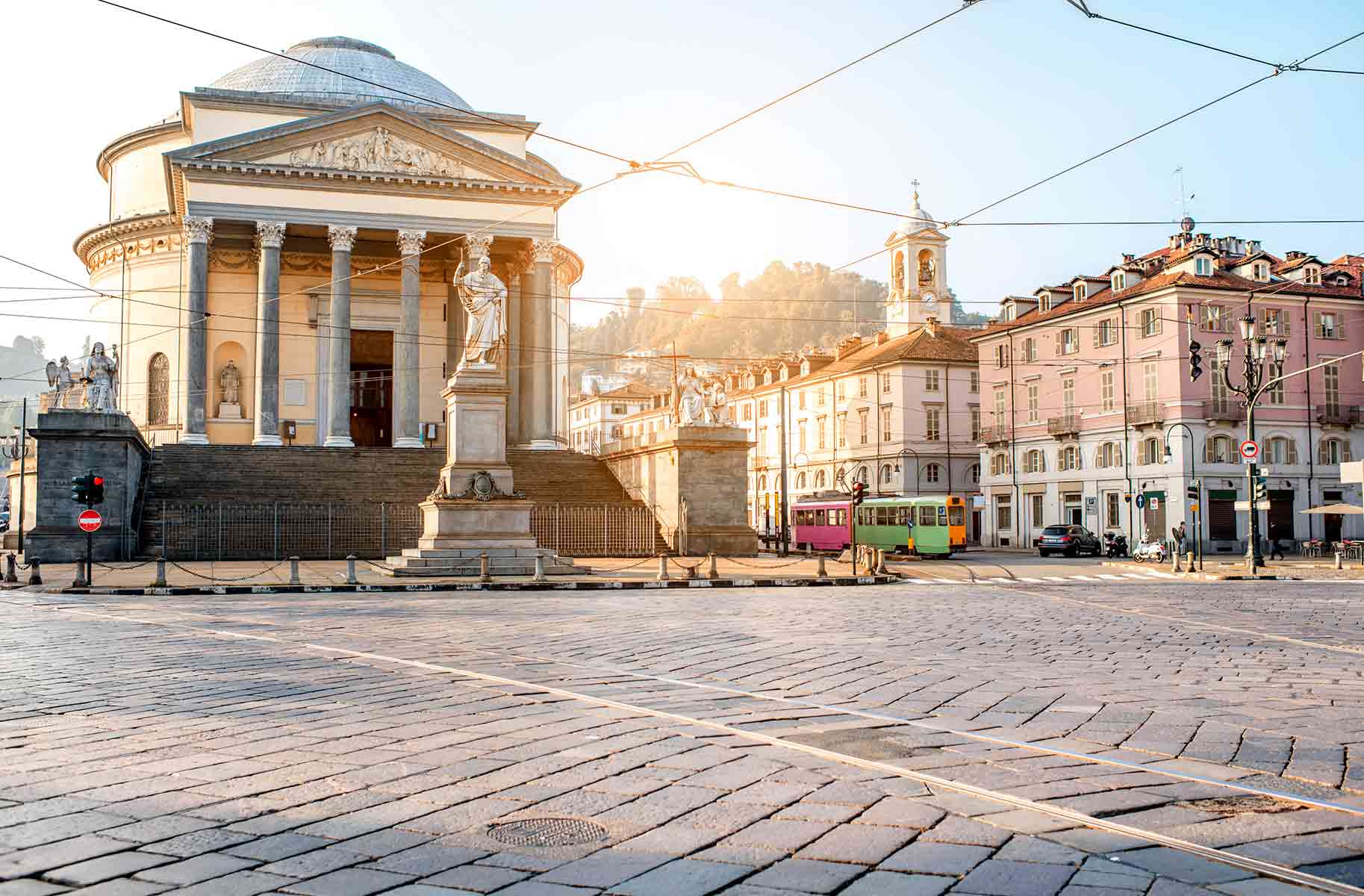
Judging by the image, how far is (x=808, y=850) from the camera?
14.7 feet

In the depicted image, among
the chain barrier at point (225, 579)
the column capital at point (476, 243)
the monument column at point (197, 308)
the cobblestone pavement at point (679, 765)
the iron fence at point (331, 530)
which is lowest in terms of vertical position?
the chain barrier at point (225, 579)

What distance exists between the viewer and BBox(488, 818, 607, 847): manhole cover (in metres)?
4.60

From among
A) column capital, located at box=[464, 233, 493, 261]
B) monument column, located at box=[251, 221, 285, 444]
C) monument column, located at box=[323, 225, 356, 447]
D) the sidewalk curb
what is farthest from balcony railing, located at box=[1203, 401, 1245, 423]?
monument column, located at box=[251, 221, 285, 444]

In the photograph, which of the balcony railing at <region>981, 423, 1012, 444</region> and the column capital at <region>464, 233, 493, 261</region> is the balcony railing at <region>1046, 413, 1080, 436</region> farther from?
the column capital at <region>464, 233, 493, 261</region>

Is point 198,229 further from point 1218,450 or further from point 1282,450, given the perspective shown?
point 1282,450

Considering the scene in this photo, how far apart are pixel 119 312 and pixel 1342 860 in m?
56.9

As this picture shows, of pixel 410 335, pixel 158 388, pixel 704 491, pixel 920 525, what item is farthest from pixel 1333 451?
pixel 158 388

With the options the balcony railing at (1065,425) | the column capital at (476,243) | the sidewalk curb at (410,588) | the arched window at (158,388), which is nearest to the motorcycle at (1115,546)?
the balcony railing at (1065,425)

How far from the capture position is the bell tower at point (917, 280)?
7150 cm

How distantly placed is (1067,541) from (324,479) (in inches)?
1059

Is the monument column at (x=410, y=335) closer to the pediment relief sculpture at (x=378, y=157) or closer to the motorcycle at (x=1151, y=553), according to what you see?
the pediment relief sculpture at (x=378, y=157)

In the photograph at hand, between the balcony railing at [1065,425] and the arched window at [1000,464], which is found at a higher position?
the balcony railing at [1065,425]

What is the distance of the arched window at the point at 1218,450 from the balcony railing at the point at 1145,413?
2.01m

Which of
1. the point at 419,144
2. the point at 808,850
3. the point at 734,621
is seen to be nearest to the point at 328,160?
the point at 419,144
